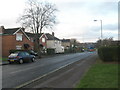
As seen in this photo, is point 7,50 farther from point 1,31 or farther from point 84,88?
point 84,88

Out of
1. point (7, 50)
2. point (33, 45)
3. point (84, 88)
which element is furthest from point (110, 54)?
point (33, 45)

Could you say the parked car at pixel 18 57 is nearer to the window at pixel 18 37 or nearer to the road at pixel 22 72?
the road at pixel 22 72

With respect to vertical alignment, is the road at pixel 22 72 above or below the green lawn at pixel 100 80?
below

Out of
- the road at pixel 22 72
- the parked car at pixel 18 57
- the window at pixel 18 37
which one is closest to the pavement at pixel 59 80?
the road at pixel 22 72

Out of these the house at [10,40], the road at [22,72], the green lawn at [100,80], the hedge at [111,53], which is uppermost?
the house at [10,40]

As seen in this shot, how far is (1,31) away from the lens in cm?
3850

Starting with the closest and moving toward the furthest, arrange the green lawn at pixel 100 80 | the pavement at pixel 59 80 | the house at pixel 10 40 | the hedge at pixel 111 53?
the green lawn at pixel 100 80
the pavement at pixel 59 80
the hedge at pixel 111 53
the house at pixel 10 40

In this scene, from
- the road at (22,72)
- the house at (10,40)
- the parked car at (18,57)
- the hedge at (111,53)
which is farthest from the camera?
the house at (10,40)

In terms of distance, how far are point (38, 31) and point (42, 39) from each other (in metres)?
20.1

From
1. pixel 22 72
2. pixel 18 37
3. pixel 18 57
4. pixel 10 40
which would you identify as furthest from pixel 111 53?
pixel 18 37

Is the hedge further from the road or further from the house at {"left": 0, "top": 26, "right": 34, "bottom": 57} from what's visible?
the house at {"left": 0, "top": 26, "right": 34, "bottom": 57}

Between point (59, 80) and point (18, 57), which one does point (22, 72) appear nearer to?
point (59, 80)

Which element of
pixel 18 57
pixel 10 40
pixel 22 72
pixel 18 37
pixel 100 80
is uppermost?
pixel 18 37

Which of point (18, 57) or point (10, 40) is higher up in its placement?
point (10, 40)
